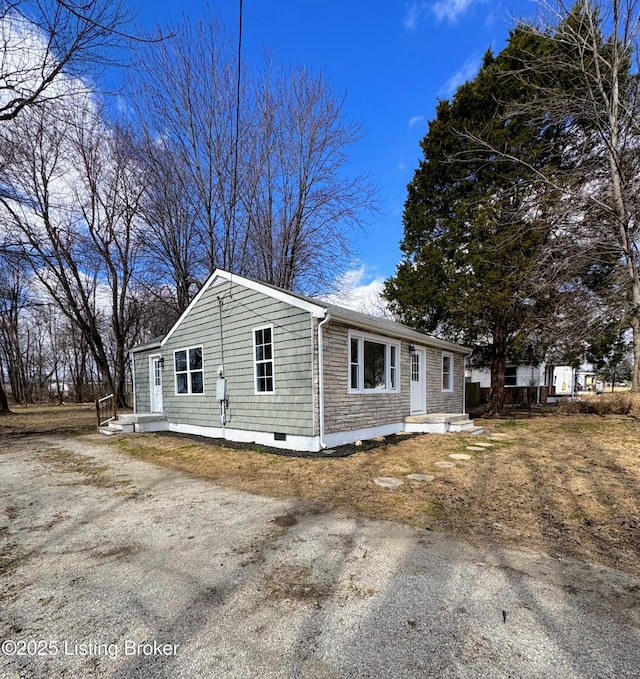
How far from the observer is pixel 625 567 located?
290 centimetres

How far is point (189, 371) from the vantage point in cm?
1074

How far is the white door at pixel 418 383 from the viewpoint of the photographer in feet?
34.9

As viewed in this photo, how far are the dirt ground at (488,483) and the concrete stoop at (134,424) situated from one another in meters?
2.05

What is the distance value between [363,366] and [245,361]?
8.89 feet

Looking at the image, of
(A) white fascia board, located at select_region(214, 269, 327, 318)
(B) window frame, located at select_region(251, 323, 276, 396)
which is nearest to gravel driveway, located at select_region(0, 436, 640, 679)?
(A) white fascia board, located at select_region(214, 269, 327, 318)

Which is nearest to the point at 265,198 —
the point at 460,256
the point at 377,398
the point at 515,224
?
the point at 460,256

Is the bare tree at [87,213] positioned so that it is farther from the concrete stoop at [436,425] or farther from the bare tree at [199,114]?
the concrete stoop at [436,425]

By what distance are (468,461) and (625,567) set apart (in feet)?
12.0

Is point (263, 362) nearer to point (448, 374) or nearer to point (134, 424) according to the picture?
point (134, 424)

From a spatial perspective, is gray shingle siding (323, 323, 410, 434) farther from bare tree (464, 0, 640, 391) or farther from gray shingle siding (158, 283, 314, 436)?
bare tree (464, 0, 640, 391)

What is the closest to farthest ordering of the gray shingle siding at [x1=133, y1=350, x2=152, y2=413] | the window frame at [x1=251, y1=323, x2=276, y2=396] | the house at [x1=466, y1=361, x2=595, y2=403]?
1. the window frame at [x1=251, y1=323, x2=276, y2=396]
2. the gray shingle siding at [x1=133, y1=350, x2=152, y2=413]
3. the house at [x1=466, y1=361, x2=595, y2=403]

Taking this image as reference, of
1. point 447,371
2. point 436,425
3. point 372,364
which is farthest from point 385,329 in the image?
point 447,371

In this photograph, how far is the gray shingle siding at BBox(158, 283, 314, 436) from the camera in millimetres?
7469

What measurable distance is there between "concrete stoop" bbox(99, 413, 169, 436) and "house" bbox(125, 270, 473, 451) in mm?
31
